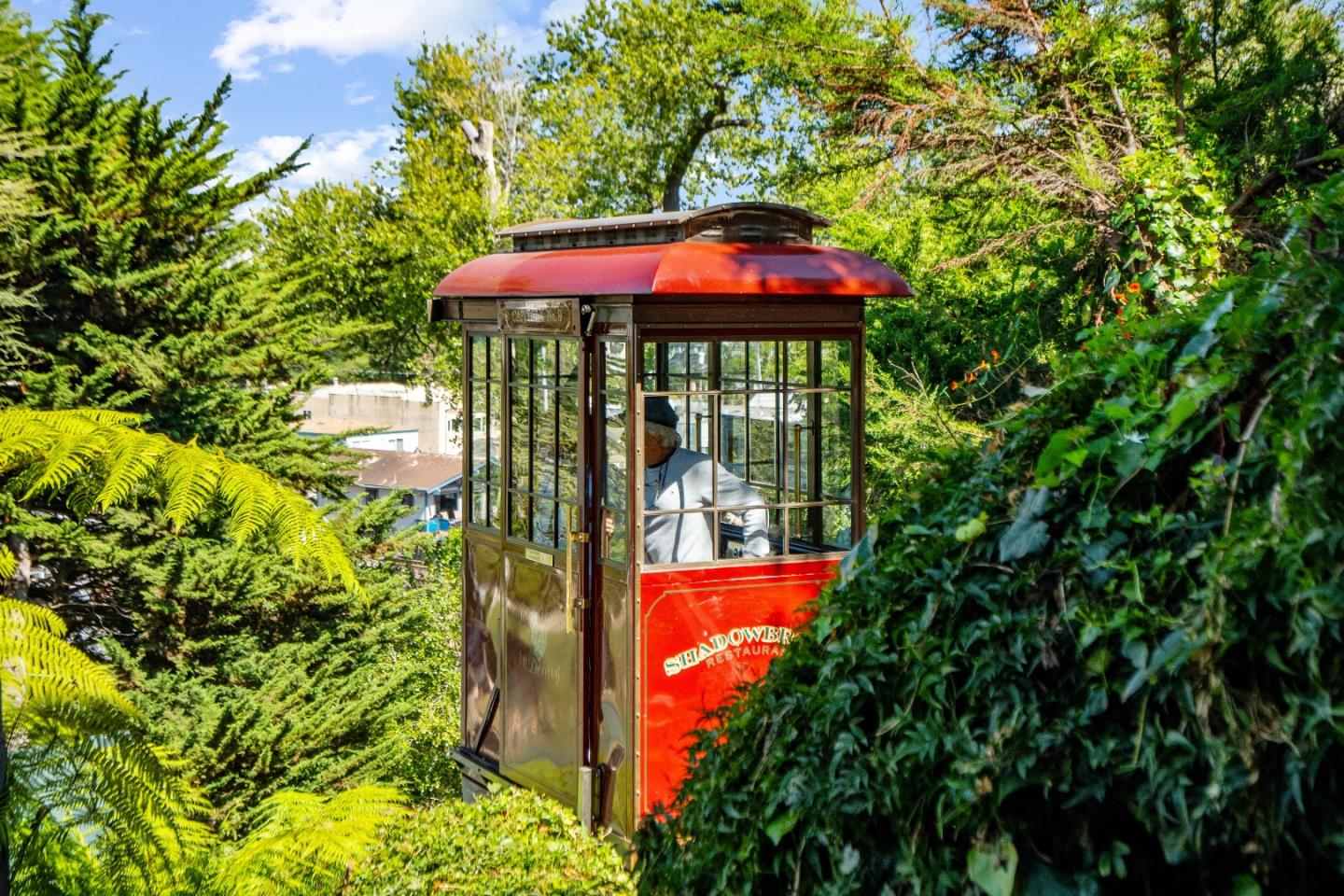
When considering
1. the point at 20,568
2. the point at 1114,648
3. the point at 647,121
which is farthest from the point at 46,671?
the point at 647,121

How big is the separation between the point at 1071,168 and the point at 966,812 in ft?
29.4

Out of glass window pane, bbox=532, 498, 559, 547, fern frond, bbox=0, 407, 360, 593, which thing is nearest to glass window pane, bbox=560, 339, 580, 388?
glass window pane, bbox=532, 498, 559, 547

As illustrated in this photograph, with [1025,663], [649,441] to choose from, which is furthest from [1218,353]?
[649,441]

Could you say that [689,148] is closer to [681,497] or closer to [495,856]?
[681,497]

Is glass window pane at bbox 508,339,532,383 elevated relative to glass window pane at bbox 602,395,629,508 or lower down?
elevated

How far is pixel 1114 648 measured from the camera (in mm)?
2172

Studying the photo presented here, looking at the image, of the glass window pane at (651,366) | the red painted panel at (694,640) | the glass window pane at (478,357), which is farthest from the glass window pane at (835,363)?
the glass window pane at (478,357)

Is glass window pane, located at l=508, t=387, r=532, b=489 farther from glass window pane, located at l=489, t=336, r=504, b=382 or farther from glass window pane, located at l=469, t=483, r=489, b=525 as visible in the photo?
glass window pane, located at l=469, t=483, r=489, b=525

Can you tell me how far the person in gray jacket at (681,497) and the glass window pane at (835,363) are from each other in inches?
29.6

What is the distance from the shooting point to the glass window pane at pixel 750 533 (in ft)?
20.0

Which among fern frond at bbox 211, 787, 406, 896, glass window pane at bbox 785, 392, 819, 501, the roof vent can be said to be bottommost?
fern frond at bbox 211, 787, 406, 896

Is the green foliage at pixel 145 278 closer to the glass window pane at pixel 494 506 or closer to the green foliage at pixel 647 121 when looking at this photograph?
the glass window pane at pixel 494 506

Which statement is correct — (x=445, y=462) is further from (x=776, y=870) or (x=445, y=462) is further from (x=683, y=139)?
(x=776, y=870)

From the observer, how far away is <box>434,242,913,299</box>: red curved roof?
18.6 ft
